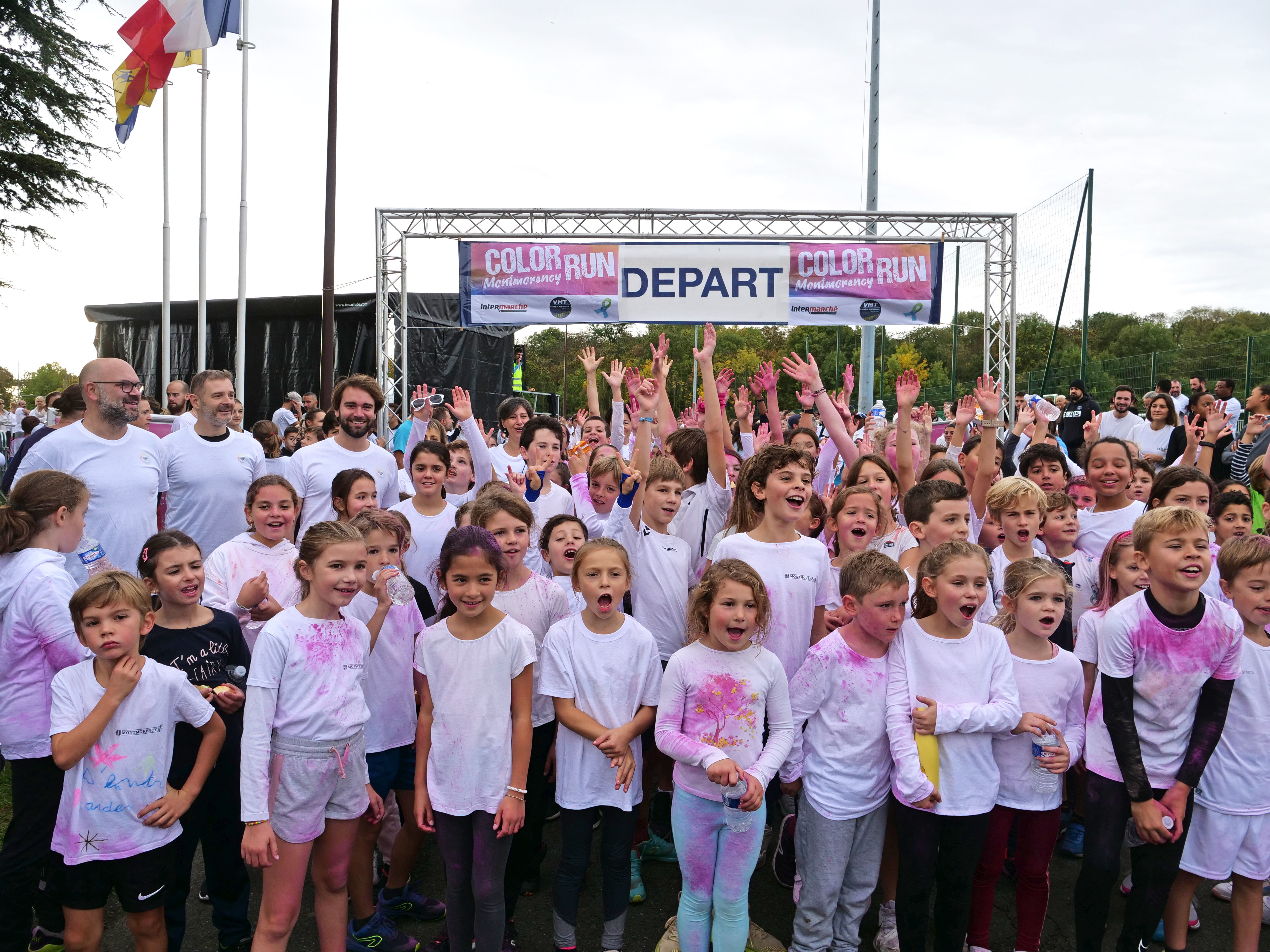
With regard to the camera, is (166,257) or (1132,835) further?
(166,257)

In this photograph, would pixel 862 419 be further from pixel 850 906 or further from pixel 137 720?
pixel 137 720

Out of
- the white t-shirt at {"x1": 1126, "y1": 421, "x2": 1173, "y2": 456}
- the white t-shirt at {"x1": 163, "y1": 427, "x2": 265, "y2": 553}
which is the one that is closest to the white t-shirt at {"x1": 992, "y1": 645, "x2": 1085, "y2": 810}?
the white t-shirt at {"x1": 163, "y1": 427, "x2": 265, "y2": 553}

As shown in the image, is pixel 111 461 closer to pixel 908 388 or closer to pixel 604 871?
pixel 604 871

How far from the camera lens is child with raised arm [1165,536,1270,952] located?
9.41ft

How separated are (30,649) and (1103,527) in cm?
464

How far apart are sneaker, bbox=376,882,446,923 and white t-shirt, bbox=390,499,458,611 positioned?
1218mm

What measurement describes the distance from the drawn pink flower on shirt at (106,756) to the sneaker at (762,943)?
7.21 ft

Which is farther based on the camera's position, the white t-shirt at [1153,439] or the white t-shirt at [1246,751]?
the white t-shirt at [1153,439]

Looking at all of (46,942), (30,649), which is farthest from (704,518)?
(46,942)

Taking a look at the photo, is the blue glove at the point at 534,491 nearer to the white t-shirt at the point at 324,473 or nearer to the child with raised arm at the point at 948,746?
the white t-shirt at the point at 324,473

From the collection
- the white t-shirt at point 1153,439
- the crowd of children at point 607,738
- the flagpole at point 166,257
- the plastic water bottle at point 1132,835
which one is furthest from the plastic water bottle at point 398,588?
the flagpole at point 166,257

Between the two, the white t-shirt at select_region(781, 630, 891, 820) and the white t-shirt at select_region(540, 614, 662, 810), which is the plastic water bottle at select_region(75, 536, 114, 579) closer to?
the white t-shirt at select_region(540, 614, 662, 810)

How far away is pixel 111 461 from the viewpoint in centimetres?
414

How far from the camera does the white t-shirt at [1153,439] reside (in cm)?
820
